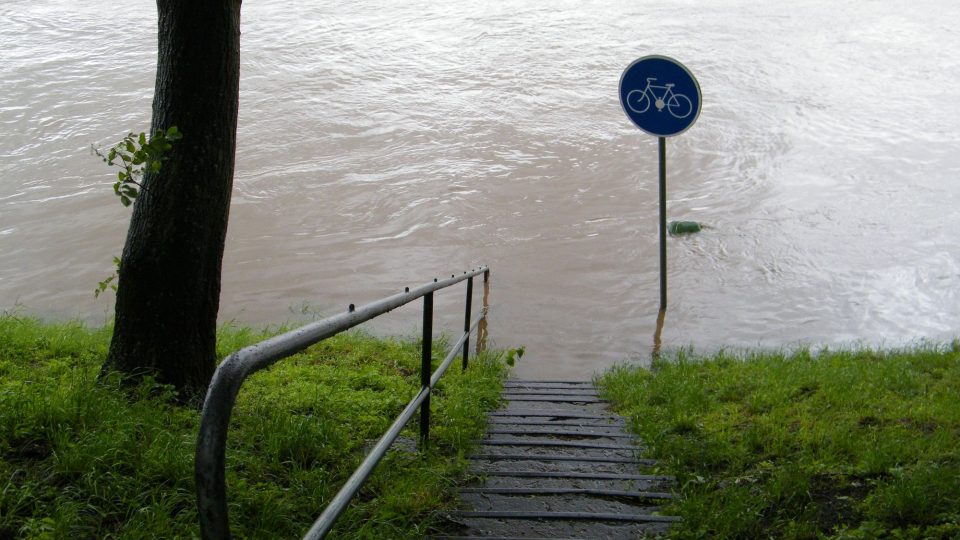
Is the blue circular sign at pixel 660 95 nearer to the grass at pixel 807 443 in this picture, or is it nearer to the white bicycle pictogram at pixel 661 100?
the white bicycle pictogram at pixel 661 100

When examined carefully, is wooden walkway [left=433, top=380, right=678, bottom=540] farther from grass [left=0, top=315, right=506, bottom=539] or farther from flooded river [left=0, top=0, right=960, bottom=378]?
flooded river [left=0, top=0, right=960, bottom=378]

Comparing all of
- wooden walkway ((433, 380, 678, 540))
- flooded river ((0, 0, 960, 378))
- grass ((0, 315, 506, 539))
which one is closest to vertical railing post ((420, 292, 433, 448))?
grass ((0, 315, 506, 539))

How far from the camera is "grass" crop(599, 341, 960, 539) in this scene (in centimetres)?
319

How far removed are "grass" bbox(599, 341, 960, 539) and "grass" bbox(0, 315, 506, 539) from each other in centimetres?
103

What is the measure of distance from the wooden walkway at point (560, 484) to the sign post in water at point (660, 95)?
3704 millimetres

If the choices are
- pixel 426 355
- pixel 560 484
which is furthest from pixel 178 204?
pixel 560 484

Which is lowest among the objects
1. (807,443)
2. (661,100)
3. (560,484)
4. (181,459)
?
(807,443)

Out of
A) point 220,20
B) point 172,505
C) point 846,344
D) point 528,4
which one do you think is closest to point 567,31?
point 528,4

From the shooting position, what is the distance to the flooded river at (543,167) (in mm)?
11773

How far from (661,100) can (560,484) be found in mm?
5383

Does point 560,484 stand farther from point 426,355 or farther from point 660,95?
point 660,95

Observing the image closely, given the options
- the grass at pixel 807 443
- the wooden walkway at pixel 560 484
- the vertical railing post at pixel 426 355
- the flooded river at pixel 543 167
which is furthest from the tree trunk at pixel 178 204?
the flooded river at pixel 543 167

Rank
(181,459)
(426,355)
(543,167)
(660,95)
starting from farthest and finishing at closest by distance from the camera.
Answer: (543,167) < (660,95) < (426,355) < (181,459)

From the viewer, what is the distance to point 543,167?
696 inches
